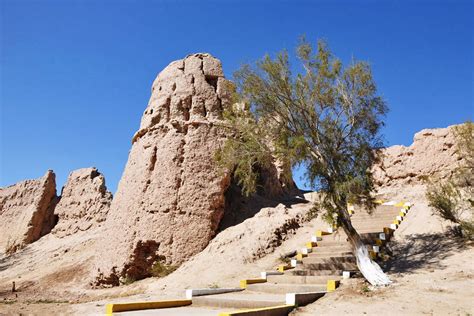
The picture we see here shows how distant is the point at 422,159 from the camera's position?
19391mm

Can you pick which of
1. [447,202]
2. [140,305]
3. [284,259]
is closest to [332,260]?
[284,259]

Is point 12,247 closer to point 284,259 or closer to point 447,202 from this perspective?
point 284,259

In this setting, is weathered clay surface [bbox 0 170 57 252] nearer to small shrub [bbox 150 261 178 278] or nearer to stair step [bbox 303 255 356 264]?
small shrub [bbox 150 261 178 278]

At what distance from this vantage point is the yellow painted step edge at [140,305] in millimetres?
7703


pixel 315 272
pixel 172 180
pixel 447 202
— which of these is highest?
pixel 172 180

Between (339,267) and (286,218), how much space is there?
4278 millimetres

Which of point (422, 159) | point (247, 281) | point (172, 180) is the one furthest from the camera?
point (422, 159)

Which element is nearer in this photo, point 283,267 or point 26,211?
point 283,267

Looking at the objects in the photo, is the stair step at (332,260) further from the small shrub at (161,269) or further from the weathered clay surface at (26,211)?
the weathered clay surface at (26,211)

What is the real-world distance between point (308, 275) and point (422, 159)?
11383mm

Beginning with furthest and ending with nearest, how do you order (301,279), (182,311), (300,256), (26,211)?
(26,211) < (300,256) < (301,279) < (182,311)

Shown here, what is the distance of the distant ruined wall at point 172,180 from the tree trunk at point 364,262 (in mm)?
5773

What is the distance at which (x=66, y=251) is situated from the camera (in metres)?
21.6

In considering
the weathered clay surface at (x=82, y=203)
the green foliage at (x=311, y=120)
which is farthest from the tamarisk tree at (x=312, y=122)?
the weathered clay surface at (x=82, y=203)
